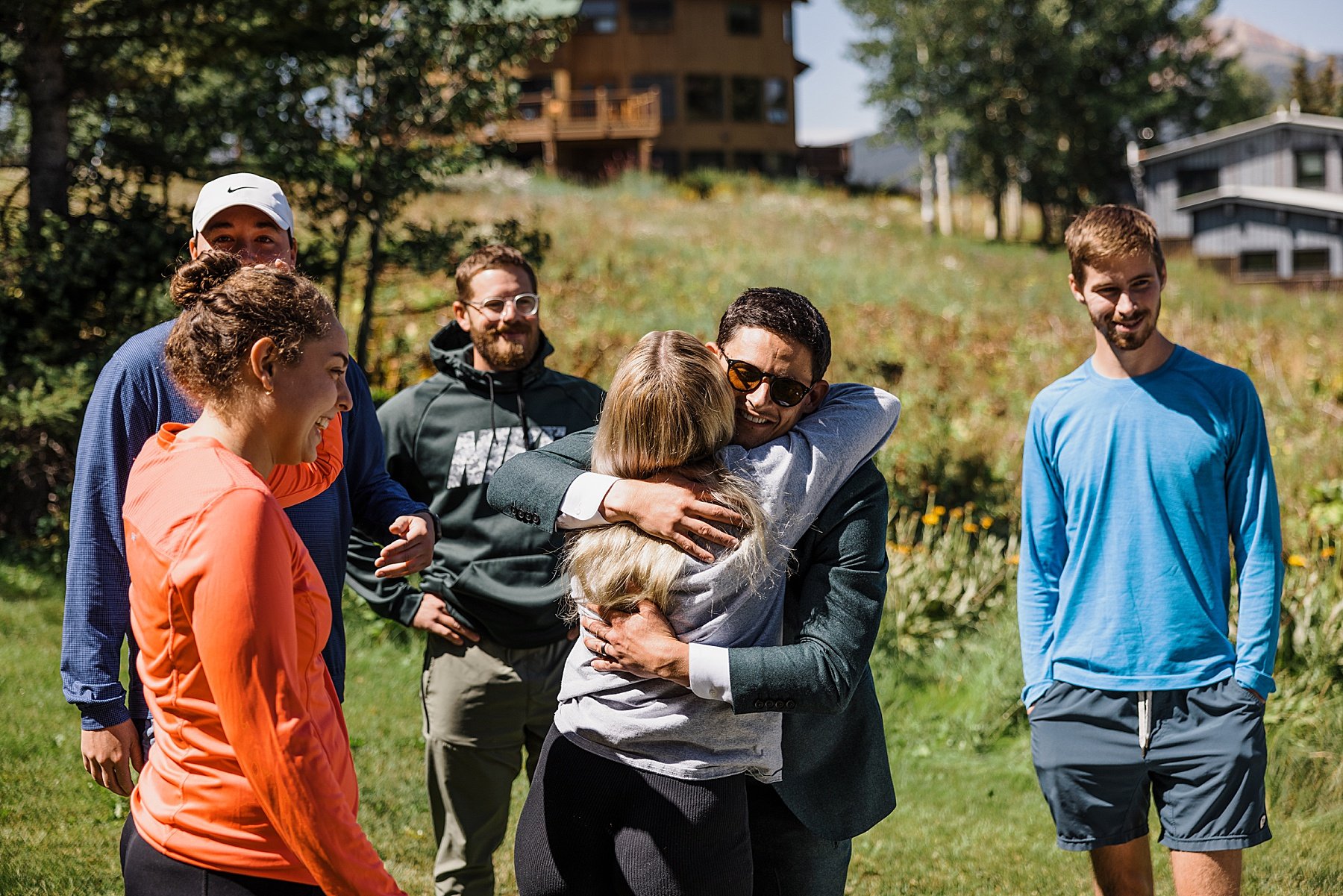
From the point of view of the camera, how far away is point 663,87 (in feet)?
137

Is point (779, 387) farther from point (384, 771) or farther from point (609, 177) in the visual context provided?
point (609, 177)

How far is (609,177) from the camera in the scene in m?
37.0

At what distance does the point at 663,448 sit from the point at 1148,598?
5.96ft

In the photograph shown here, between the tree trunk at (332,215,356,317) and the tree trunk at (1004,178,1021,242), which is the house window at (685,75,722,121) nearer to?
the tree trunk at (1004,178,1021,242)

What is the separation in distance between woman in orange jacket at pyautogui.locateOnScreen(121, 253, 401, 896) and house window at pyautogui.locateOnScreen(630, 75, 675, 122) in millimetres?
41064

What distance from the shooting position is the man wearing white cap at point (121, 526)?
2.59 metres

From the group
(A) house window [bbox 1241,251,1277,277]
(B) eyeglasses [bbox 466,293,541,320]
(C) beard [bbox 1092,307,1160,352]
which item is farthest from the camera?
(A) house window [bbox 1241,251,1277,277]

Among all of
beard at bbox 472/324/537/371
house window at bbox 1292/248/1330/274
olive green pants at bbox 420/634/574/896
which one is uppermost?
house window at bbox 1292/248/1330/274

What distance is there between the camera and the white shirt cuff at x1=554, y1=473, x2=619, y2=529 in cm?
232

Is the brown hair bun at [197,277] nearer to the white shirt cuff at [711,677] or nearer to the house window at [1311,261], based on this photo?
the white shirt cuff at [711,677]

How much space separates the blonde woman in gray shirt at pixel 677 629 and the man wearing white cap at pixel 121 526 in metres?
0.81

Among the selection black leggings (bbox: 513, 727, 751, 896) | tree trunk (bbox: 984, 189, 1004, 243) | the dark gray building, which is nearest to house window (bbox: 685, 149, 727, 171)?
tree trunk (bbox: 984, 189, 1004, 243)

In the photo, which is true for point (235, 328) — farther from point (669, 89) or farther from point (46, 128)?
point (669, 89)

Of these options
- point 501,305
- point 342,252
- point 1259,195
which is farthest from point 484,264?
point 1259,195
